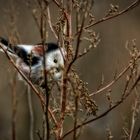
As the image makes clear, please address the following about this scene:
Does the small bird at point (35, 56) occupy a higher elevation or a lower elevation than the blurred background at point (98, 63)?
higher

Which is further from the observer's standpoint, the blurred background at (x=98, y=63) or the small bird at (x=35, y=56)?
the blurred background at (x=98, y=63)

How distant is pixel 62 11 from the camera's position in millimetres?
2104

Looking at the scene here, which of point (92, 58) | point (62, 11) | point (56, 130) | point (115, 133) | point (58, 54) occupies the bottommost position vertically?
point (115, 133)

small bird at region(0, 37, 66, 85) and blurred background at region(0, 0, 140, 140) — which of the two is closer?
small bird at region(0, 37, 66, 85)

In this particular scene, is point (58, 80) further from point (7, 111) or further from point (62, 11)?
point (7, 111)

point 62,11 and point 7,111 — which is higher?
point 62,11

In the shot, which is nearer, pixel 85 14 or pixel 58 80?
pixel 85 14

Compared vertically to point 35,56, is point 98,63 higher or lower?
lower

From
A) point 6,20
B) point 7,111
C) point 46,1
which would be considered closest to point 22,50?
point 46,1

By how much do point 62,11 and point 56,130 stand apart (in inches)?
16.8

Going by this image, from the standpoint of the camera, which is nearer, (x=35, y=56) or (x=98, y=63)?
(x=35, y=56)

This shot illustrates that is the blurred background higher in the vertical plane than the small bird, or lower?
lower

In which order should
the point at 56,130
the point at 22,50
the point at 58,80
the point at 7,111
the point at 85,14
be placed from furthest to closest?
the point at 7,111, the point at 22,50, the point at 58,80, the point at 56,130, the point at 85,14

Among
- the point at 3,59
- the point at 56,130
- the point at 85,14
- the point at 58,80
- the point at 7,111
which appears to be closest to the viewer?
the point at 85,14
